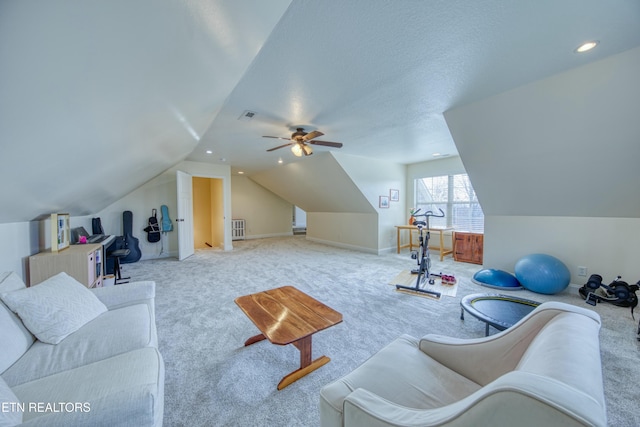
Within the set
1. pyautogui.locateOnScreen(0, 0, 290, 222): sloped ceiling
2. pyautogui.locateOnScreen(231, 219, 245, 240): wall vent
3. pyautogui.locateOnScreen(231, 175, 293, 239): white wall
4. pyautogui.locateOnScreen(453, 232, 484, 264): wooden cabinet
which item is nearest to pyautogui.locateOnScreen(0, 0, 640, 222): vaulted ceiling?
pyautogui.locateOnScreen(0, 0, 290, 222): sloped ceiling

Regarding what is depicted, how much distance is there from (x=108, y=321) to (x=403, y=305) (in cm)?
290

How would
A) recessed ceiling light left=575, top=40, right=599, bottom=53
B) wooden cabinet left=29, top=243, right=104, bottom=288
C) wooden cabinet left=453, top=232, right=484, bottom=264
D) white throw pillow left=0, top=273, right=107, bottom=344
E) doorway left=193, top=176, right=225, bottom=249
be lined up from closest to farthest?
white throw pillow left=0, top=273, right=107, bottom=344 → recessed ceiling light left=575, top=40, right=599, bottom=53 → wooden cabinet left=29, top=243, right=104, bottom=288 → wooden cabinet left=453, top=232, right=484, bottom=264 → doorway left=193, top=176, right=225, bottom=249

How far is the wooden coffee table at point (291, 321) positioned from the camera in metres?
1.65

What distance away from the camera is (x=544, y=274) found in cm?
327

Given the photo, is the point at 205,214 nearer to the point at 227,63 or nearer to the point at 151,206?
the point at 151,206

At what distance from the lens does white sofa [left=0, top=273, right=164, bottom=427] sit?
0.85 metres

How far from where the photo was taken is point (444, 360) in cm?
130

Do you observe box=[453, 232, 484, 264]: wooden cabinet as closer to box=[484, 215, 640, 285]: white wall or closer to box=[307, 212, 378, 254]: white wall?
box=[484, 215, 640, 285]: white wall

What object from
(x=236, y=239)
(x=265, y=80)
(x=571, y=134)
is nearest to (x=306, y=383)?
(x=265, y=80)

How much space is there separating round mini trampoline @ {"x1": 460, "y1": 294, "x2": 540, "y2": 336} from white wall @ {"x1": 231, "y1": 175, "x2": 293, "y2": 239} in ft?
24.7

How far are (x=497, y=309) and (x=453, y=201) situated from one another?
396 cm

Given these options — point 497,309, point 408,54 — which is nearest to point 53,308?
point 408,54

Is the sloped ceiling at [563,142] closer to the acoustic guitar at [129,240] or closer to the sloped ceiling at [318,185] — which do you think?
the sloped ceiling at [318,185]

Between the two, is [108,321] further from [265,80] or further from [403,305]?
[403,305]
